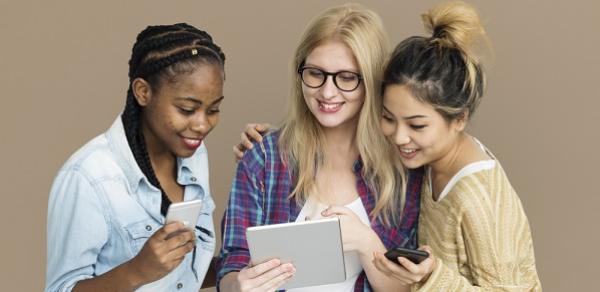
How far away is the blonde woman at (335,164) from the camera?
112 inches

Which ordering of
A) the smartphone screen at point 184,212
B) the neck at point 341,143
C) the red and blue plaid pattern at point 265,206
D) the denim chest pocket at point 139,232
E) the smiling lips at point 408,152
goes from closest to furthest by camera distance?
the smartphone screen at point 184,212
the denim chest pocket at point 139,232
the smiling lips at point 408,152
the red and blue plaid pattern at point 265,206
the neck at point 341,143

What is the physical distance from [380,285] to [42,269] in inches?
88.9

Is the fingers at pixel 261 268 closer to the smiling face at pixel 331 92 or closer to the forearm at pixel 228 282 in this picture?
the forearm at pixel 228 282

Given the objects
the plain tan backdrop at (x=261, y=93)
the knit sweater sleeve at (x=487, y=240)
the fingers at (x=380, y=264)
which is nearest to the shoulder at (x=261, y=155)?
the fingers at (x=380, y=264)

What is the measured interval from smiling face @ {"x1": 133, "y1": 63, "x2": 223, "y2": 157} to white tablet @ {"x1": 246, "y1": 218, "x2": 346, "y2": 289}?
343 mm

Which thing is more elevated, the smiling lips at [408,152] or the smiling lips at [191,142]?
the smiling lips at [191,142]

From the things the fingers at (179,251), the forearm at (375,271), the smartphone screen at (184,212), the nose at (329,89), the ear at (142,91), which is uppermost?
the ear at (142,91)

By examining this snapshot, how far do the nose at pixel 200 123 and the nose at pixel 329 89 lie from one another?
37 cm

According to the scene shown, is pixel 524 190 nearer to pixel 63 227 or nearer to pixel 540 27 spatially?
pixel 540 27

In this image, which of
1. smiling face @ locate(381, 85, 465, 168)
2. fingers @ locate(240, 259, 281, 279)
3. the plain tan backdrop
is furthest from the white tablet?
the plain tan backdrop

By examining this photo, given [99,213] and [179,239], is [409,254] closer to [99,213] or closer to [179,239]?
[179,239]

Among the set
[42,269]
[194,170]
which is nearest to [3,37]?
[42,269]

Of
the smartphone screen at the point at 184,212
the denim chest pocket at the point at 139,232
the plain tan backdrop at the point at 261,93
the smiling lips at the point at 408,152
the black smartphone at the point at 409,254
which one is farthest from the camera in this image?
the plain tan backdrop at the point at 261,93

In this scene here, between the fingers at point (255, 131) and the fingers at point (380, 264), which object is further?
the fingers at point (255, 131)
